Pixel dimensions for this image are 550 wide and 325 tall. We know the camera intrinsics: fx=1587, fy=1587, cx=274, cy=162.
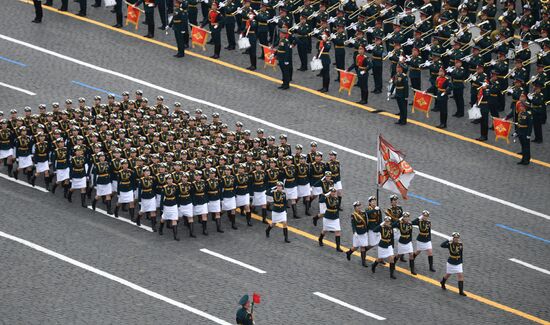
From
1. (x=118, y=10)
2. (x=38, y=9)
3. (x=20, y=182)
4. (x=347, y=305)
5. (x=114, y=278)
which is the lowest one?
(x=347, y=305)

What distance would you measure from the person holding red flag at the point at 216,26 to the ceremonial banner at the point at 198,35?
48cm

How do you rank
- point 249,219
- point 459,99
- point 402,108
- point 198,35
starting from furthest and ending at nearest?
point 198,35 < point 459,99 < point 402,108 < point 249,219

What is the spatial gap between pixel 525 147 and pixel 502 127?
155 cm

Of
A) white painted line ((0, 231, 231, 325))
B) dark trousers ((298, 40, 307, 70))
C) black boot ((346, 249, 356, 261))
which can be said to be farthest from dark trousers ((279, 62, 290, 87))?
white painted line ((0, 231, 231, 325))

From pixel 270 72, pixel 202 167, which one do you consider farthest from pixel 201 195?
pixel 270 72

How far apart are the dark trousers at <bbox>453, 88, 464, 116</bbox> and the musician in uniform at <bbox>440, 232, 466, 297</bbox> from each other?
1396 cm

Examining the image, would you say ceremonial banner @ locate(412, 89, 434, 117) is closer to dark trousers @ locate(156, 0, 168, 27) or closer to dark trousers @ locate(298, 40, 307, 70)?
dark trousers @ locate(298, 40, 307, 70)

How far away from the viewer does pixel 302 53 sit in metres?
69.0

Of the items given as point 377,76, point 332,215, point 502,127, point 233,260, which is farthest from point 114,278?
point 377,76

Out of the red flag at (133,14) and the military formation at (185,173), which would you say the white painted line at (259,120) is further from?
the red flag at (133,14)

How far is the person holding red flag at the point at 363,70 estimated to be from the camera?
2596 inches

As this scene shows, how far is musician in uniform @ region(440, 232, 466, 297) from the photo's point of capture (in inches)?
2060

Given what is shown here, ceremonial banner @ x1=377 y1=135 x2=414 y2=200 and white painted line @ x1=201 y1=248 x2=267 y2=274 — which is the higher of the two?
ceremonial banner @ x1=377 y1=135 x2=414 y2=200

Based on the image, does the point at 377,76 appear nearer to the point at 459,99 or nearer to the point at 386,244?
the point at 459,99
